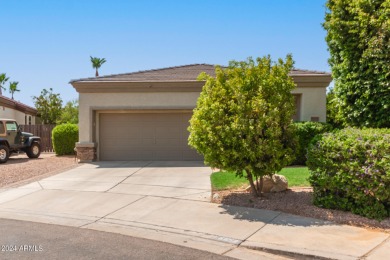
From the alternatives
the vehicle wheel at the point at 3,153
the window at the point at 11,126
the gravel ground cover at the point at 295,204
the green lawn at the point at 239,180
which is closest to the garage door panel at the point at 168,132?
the green lawn at the point at 239,180

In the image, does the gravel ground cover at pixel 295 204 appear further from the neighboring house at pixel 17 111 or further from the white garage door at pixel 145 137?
the neighboring house at pixel 17 111

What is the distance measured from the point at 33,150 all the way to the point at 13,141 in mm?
1287

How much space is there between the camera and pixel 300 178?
11.1 metres

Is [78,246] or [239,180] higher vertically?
[239,180]

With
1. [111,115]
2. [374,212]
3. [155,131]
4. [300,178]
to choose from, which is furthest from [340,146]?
[111,115]

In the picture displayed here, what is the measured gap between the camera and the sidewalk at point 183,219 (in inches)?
235

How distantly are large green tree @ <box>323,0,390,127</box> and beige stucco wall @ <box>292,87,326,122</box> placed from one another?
6.14 m

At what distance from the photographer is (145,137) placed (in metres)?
17.1

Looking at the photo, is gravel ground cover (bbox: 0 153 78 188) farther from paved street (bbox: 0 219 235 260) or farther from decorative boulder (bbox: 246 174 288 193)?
decorative boulder (bbox: 246 174 288 193)

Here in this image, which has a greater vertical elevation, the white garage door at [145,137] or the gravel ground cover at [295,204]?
the white garage door at [145,137]

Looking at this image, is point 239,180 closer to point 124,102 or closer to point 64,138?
point 124,102

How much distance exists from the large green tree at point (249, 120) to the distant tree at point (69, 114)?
91.4ft

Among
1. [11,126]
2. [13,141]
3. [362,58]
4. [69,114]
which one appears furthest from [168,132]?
[69,114]

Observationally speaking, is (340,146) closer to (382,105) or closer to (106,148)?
(382,105)
